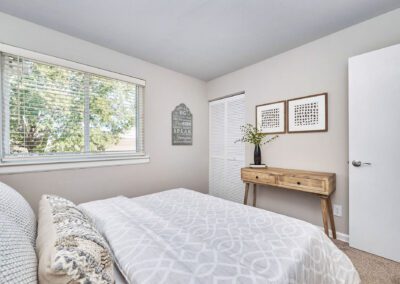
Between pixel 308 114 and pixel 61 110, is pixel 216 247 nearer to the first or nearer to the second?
pixel 308 114

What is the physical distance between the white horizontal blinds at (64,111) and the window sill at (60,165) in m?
0.11

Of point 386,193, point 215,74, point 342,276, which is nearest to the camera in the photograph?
point 342,276

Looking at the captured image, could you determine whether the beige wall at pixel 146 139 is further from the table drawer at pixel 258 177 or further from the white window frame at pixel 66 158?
the table drawer at pixel 258 177

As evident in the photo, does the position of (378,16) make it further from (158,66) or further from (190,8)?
(158,66)

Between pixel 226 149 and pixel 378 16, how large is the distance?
8.16ft

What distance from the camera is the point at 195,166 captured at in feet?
11.7

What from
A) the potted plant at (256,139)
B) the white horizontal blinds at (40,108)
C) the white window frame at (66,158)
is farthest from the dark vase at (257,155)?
the white horizontal blinds at (40,108)

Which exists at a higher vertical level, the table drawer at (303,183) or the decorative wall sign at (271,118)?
the decorative wall sign at (271,118)

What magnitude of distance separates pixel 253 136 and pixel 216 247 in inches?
83.0

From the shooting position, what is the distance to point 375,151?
1.83m

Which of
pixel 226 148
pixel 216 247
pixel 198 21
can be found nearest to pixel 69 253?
pixel 216 247

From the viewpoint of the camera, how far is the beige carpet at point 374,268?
1.53 m

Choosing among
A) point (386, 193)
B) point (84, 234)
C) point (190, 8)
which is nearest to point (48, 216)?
point (84, 234)

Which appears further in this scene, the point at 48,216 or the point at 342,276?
the point at 342,276
